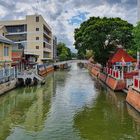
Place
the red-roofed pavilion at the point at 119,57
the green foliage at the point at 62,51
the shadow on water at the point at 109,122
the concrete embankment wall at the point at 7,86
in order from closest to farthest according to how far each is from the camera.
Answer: the shadow on water at the point at 109,122
the concrete embankment wall at the point at 7,86
the red-roofed pavilion at the point at 119,57
the green foliage at the point at 62,51

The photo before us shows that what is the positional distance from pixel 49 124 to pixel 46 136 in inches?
111

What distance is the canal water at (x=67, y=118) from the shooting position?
696 inches

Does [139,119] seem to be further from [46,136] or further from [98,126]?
[46,136]

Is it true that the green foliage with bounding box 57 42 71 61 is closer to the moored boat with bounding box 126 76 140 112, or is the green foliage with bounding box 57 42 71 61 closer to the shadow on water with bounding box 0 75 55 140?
the shadow on water with bounding box 0 75 55 140

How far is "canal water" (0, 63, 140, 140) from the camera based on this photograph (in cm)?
1767

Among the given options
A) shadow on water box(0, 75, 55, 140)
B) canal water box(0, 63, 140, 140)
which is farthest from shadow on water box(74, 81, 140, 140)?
shadow on water box(0, 75, 55, 140)

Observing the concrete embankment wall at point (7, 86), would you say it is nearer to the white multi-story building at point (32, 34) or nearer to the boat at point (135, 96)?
the boat at point (135, 96)

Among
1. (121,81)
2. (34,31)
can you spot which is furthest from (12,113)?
(34,31)

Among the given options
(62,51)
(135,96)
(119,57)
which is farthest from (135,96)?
(62,51)

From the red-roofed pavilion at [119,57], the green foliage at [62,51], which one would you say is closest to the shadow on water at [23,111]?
the red-roofed pavilion at [119,57]

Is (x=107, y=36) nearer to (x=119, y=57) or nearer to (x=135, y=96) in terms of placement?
(x=119, y=57)

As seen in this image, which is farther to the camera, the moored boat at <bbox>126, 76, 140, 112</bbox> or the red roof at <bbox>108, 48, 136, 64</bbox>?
the red roof at <bbox>108, 48, 136, 64</bbox>

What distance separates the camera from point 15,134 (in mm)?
17688

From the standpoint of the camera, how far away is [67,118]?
71.6 feet
